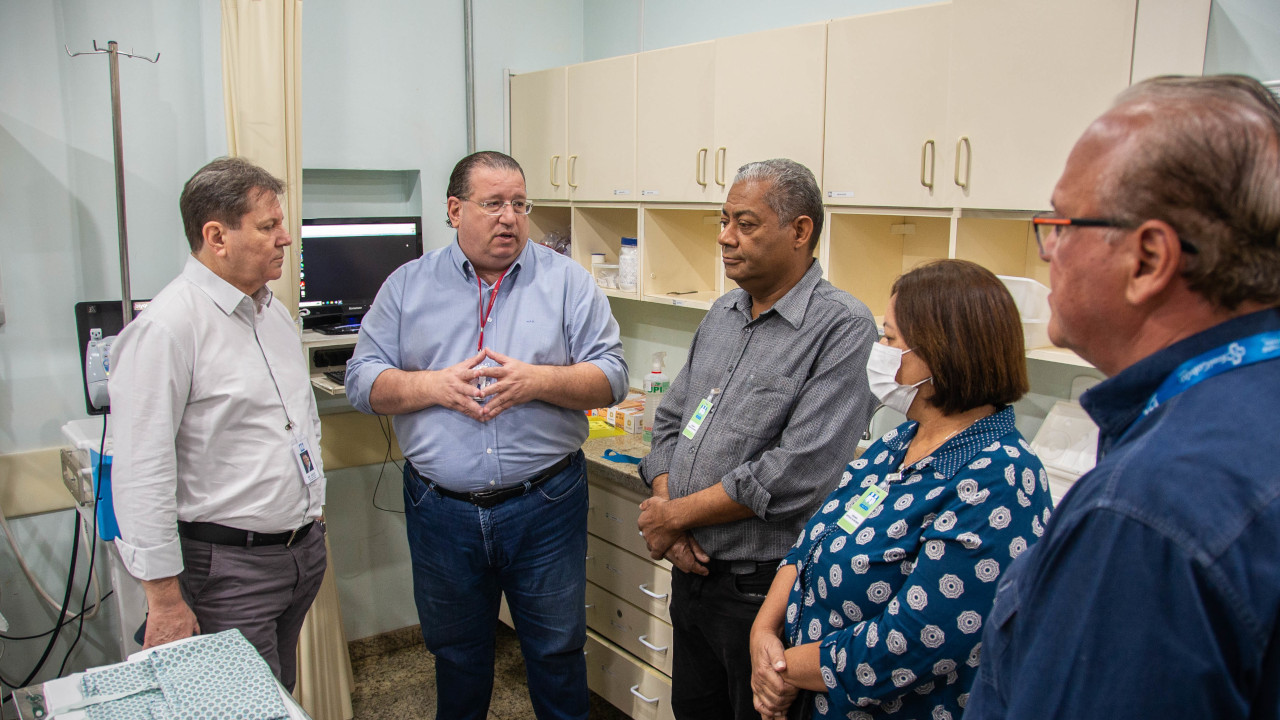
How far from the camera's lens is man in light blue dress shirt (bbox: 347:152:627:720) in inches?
79.5

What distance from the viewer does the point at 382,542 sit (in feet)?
10.8

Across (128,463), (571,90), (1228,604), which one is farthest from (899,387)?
(571,90)

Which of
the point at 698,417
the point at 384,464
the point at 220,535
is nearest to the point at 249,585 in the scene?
the point at 220,535

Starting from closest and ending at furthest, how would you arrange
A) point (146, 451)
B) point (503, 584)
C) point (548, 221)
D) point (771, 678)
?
point (771, 678)
point (146, 451)
point (503, 584)
point (548, 221)

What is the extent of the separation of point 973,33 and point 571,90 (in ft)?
5.17

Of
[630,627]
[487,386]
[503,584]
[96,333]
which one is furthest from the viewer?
[630,627]

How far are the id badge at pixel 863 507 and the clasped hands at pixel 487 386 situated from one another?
0.87 m

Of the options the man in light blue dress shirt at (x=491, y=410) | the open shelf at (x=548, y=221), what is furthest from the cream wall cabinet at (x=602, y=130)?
the man in light blue dress shirt at (x=491, y=410)

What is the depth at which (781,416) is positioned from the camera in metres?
1.75

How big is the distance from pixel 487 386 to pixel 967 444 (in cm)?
111

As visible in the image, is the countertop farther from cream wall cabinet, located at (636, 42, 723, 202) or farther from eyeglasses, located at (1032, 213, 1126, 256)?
eyeglasses, located at (1032, 213, 1126, 256)

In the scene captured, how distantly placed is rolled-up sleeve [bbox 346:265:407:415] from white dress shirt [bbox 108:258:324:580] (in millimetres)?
186

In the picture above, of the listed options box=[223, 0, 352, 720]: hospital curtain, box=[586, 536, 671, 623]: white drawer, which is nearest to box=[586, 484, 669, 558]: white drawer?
box=[586, 536, 671, 623]: white drawer

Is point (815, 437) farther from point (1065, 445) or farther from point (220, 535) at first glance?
point (220, 535)
